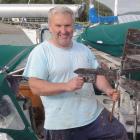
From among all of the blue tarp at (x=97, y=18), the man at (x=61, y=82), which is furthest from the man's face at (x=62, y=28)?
the blue tarp at (x=97, y=18)

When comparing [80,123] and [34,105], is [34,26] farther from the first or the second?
[80,123]

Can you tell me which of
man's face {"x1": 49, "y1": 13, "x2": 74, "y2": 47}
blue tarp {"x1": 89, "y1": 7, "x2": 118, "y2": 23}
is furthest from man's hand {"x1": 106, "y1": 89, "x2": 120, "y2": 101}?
blue tarp {"x1": 89, "y1": 7, "x2": 118, "y2": 23}

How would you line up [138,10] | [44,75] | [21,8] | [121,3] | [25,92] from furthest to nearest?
1. [121,3]
2. [138,10]
3. [21,8]
4. [25,92]
5. [44,75]

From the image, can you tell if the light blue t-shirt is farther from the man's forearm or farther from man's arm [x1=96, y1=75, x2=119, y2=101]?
man's arm [x1=96, y1=75, x2=119, y2=101]

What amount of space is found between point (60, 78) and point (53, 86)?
128 millimetres

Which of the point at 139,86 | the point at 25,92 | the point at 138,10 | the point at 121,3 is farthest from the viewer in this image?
the point at 121,3

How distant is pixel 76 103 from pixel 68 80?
0.60 ft

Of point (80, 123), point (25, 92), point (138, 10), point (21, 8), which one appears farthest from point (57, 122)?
point (138, 10)

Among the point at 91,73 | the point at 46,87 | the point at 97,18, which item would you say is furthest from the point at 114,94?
the point at 97,18

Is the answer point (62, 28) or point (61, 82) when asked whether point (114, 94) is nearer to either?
point (61, 82)

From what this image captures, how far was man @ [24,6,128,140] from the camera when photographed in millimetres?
4117

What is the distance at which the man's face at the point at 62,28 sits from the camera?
13.6 ft

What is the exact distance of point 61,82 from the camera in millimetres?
4125

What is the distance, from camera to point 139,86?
5.39 meters
